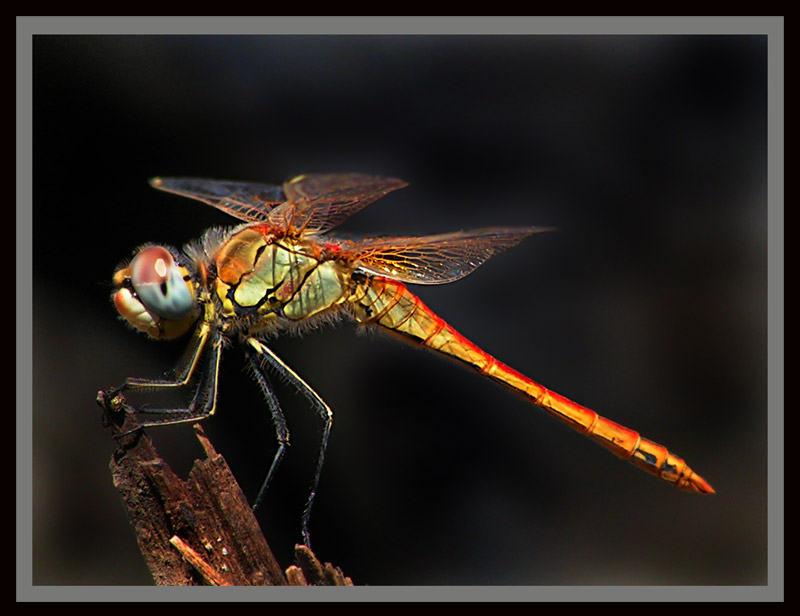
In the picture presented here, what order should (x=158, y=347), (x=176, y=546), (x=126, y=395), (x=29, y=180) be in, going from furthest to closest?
1. (x=158, y=347)
2. (x=29, y=180)
3. (x=126, y=395)
4. (x=176, y=546)

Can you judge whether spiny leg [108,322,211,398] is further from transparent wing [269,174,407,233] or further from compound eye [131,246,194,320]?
transparent wing [269,174,407,233]

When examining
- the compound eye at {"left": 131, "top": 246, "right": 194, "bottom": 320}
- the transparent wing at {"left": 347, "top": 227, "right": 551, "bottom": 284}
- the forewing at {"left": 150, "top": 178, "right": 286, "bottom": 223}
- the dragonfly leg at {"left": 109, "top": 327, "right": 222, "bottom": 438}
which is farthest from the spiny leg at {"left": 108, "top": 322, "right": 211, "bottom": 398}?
the transparent wing at {"left": 347, "top": 227, "right": 551, "bottom": 284}

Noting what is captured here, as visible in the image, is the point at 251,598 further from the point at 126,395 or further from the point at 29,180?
the point at 29,180

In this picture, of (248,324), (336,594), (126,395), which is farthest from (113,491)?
(336,594)

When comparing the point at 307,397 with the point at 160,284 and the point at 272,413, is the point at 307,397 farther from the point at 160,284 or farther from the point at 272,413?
the point at 160,284

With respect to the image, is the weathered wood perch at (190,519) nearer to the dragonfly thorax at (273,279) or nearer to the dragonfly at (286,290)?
the dragonfly at (286,290)

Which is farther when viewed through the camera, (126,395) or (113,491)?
(113,491)

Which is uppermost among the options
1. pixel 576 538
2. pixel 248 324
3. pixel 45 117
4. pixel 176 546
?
pixel 45 117
